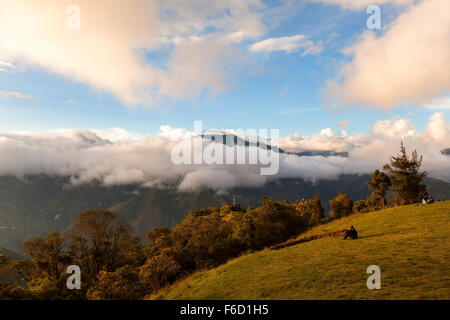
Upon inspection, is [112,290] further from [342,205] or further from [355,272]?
[342,205]

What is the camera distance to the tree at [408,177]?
51906 millimetres

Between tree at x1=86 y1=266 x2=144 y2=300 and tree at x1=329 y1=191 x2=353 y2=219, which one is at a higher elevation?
tree at x1=329 y1=191 x2=353 y2=219

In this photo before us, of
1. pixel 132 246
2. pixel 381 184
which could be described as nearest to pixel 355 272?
pixel 132 246

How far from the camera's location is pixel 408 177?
52.1 meters

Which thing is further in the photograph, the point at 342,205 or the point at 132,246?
the point at 342,205

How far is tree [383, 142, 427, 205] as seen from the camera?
51906 mm
